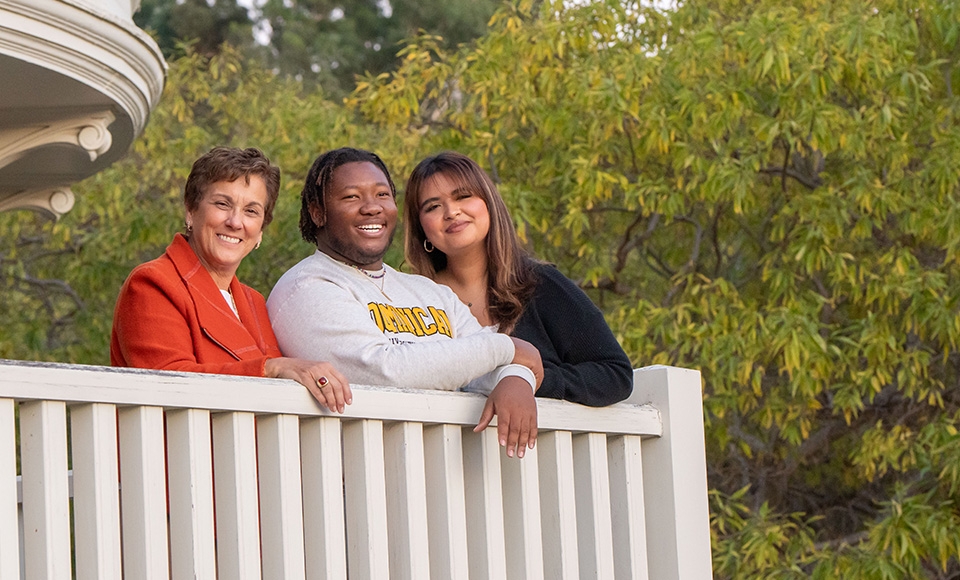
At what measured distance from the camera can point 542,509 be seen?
3105mm

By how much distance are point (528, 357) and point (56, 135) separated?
3.32 metres

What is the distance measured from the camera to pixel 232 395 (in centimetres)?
249

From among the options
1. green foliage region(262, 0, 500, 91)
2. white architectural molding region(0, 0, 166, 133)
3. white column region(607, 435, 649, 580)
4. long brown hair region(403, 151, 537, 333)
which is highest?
green foliage region(262, 0, 500, 91)

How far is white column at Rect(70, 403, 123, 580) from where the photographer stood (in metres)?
2.29

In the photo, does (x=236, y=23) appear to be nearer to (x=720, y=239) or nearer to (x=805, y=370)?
(x=720, y=239)

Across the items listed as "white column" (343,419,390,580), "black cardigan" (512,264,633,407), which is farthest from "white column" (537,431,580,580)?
"white column" (343,419,390,580)

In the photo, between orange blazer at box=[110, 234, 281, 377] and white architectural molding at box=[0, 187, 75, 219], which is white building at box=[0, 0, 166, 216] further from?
orange blazer at box=[110, 234, 281, 377]

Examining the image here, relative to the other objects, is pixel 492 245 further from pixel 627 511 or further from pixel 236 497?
pixel 236 497

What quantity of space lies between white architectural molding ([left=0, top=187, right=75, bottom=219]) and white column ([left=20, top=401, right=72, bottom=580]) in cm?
440

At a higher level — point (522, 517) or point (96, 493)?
point (96, 493)

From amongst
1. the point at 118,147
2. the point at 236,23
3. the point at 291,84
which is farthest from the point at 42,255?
the point at 236,23

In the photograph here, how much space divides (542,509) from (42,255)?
25.0 feet

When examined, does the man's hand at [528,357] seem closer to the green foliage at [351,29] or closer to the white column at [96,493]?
the white column at [96,493]

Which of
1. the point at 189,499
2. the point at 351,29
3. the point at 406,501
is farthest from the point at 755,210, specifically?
the point at 351,29
